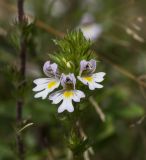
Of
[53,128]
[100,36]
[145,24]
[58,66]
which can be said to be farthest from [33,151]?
[145,24]

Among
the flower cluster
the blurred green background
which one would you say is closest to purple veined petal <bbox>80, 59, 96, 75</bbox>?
the flower cluster

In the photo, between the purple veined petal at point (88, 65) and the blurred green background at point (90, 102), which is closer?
the purple veined petal at point (88, 65)

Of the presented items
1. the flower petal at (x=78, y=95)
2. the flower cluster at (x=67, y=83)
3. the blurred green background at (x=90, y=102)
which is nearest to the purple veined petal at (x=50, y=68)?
the flower cluster at (x=67, y=83)

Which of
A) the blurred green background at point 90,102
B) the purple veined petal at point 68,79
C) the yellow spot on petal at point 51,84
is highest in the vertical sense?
the blurred green background at point 90,102

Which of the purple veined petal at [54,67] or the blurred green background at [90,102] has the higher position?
the blurred green background at [90,102]

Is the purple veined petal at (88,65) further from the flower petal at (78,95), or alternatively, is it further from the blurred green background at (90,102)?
the blurred green background at (90,102)

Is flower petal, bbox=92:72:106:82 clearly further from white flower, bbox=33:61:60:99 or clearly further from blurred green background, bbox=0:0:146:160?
blurred green background, bbox=0:0:146:160

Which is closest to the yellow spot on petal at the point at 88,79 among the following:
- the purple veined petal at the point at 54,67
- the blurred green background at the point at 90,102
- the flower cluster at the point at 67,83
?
the flower cluster at the point at 67,83

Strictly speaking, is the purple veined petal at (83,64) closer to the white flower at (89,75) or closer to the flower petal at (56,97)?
the white flower at (89,75)
